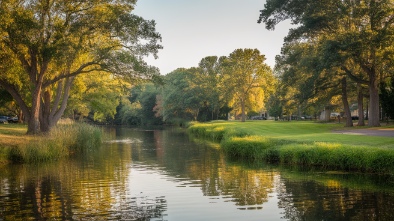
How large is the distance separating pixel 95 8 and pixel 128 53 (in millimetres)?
4582

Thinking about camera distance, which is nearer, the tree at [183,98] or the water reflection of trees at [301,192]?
the water reflection of trees at [301,192]

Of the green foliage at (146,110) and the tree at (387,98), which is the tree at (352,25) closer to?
the tree at (387,98)

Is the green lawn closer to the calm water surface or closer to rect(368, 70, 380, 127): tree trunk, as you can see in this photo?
rect(368, 70, 380, 127): tree trunk

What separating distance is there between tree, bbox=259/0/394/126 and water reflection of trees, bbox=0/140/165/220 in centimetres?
2401

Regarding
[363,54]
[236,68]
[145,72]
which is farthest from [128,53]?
[236,68]

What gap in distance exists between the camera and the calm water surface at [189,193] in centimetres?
1291

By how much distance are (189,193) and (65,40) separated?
19.3 meters

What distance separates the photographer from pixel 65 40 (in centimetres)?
3064

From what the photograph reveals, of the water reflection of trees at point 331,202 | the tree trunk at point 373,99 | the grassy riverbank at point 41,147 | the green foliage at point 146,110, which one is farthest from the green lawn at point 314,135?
the green foliage at point 146,110

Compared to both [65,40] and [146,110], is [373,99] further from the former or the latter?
[146,110]

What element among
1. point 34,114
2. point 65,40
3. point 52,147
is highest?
point 65,40

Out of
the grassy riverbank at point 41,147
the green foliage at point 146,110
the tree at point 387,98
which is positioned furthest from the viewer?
the green foliage at point 146,110

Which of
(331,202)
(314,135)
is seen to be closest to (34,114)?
(314,135)

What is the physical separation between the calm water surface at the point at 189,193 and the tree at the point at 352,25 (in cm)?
2004
